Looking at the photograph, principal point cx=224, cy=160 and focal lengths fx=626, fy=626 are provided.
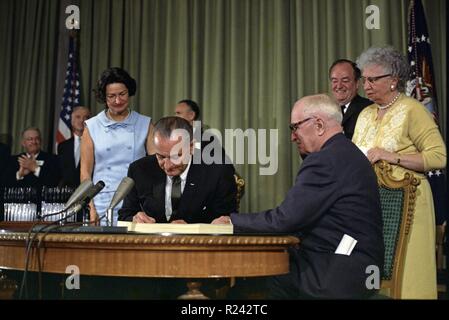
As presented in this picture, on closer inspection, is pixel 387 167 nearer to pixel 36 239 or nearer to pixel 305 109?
pixel 305 109

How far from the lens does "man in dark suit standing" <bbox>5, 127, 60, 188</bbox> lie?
19.7ft

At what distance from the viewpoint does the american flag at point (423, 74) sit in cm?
513

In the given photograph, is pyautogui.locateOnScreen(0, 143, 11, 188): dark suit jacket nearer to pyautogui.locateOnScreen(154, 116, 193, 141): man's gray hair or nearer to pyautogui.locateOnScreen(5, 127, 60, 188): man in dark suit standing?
pyautogui.locateOnScreen(5, 127, 60, 188): man in dark suit standing

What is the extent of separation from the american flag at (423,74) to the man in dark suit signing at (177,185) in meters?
2.68

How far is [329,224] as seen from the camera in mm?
2189

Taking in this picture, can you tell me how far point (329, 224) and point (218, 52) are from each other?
Result: 184 inches

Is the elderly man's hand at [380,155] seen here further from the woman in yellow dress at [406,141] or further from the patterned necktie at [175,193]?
the patterned necktie at [175,193]

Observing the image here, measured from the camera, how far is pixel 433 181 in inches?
202

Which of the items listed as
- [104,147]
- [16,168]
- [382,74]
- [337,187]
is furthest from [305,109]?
[16,168]

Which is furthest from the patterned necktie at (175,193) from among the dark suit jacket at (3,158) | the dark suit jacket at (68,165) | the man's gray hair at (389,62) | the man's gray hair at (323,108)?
the dark suit jacket at (3,158)

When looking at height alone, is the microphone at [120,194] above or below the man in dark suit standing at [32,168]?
below

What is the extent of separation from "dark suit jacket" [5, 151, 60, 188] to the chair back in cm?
418

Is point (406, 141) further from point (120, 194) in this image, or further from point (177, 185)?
point (120, 194)

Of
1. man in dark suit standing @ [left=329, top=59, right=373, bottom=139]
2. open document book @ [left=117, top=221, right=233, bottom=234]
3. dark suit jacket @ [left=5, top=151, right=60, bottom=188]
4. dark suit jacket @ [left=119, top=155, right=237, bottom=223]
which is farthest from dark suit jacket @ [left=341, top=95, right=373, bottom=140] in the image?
dark suit jacket @ [left=5, top=151, right=60, bottom=188]
